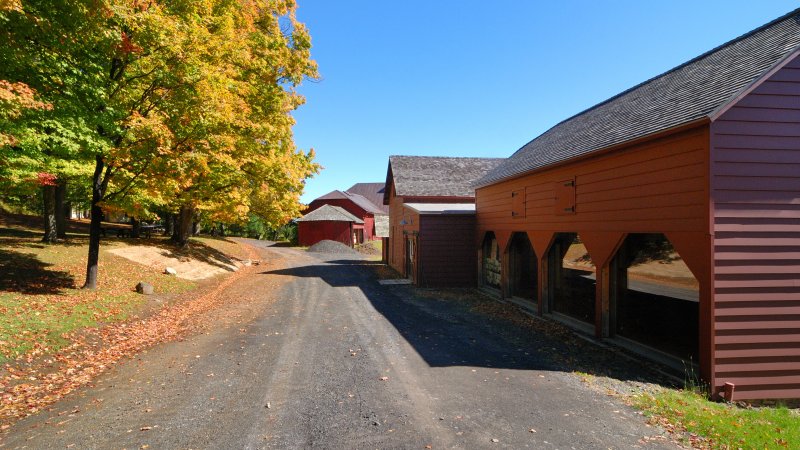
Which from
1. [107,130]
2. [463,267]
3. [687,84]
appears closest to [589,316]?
[687,84]

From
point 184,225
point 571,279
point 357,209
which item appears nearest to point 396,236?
point 184,225

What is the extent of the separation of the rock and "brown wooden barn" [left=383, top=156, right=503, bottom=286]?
1149cm

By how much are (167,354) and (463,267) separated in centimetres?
1414

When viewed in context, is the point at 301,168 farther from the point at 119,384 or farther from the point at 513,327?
the point at 119,384

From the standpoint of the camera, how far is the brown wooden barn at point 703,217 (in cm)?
761

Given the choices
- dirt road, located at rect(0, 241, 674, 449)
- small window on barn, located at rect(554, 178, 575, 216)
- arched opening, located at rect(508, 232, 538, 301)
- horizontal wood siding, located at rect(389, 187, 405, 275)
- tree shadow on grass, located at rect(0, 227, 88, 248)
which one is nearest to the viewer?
dirt road, located at rect(0, 241, 674, 449)

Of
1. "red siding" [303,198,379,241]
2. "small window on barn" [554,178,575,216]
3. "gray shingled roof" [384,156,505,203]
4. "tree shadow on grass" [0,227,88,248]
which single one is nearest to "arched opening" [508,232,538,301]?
"small window on barn" [554,178,575,216]

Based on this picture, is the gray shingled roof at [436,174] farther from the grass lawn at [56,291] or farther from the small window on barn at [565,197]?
the grass lawn at [56,291]

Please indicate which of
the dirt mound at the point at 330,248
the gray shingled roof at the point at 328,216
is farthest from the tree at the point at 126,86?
the gray shingled roof at the point at 328,216

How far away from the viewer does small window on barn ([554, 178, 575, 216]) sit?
12086 millimetres

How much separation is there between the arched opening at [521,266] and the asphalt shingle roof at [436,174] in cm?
883

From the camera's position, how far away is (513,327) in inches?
482

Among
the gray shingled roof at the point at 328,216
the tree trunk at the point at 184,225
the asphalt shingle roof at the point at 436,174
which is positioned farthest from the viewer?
the gray shingled roof at the point at 328,216

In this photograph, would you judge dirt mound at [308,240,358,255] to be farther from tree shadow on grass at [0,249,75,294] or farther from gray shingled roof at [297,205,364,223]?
tree shadow on grass at [0,249,75,294]
